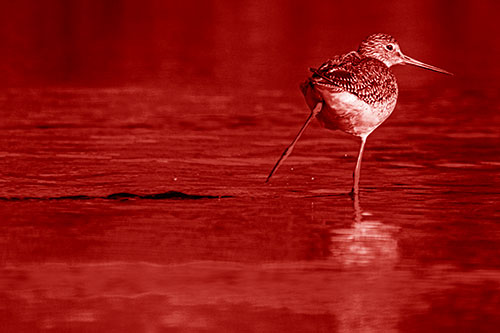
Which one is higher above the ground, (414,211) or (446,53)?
(446,53)

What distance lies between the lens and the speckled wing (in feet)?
32.6

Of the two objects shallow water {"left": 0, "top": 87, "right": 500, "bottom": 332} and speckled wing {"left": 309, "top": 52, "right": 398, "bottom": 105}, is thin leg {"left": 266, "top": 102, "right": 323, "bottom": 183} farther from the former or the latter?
speckled wing {"left": 309, "top": 52, "right": 398, "bottom": 105}

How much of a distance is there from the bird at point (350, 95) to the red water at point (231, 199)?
1.39 ft

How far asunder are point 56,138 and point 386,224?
4.19 meters

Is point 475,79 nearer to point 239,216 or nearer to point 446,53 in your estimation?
point 446,53

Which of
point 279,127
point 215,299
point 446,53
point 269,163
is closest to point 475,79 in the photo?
point 446,53

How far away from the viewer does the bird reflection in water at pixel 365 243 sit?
8.14 m

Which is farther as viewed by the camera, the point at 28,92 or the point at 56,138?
the point at 28,92

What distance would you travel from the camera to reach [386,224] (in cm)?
913

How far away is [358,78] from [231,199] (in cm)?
129

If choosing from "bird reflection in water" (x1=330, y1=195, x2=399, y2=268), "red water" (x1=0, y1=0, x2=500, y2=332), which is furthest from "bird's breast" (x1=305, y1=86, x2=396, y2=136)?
Answer: "bird reflection in water" (x1=330, y1=195, x2=399, y2=268)

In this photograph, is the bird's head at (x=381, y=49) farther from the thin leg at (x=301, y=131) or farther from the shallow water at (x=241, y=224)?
the thin leg at (x=301, y=131)

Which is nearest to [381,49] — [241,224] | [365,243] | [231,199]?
[231,199]

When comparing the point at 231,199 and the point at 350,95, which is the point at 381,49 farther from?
the point at 231,199
